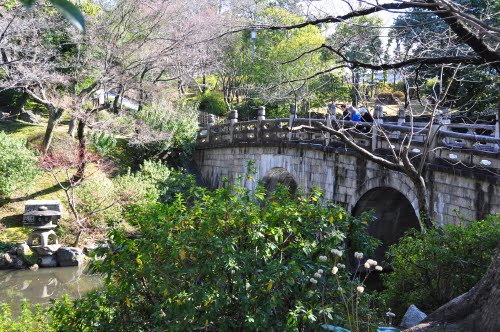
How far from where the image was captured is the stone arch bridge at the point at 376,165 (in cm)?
1135

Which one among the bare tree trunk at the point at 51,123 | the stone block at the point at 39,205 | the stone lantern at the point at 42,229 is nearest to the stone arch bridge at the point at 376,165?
the bare tree trunk at the point at 51,123

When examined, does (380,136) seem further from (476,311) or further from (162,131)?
(162,131)

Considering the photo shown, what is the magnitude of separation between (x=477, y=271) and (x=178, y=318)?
4.05m

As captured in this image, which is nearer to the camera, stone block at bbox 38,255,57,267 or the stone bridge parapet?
the stone bridge parapet

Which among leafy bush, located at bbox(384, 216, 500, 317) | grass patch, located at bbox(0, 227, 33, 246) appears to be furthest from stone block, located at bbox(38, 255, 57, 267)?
→ leafy bush, located at bbox(384, 216, 500, 317)

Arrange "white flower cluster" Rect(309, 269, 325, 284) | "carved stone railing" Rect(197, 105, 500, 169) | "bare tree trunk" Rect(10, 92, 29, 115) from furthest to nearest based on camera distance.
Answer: "bare tree trunk" Rect(10, 92, 29, 115) < "carved stone railing" Rect(197, 105, 500, 169) < "white flower cluster" Rect(309, 269, 325, 284)

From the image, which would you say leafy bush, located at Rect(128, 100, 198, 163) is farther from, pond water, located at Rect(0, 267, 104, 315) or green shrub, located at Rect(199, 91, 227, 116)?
green shrub, located at Rect(199, 91, 227, 116)

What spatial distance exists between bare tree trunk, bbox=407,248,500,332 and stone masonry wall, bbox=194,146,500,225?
2.39m

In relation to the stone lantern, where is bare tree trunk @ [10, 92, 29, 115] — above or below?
above

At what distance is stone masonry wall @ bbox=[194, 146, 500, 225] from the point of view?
453 inches

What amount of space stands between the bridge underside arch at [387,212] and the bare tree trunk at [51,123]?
12.5m

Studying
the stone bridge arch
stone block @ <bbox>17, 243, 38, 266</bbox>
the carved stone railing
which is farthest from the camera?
stone block @ <bbox>17, 243, 38, 266</bbox>

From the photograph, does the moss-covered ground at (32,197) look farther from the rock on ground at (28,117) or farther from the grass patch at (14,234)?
the rock on ground at (28,117)

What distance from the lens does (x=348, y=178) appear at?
16.5 meters
